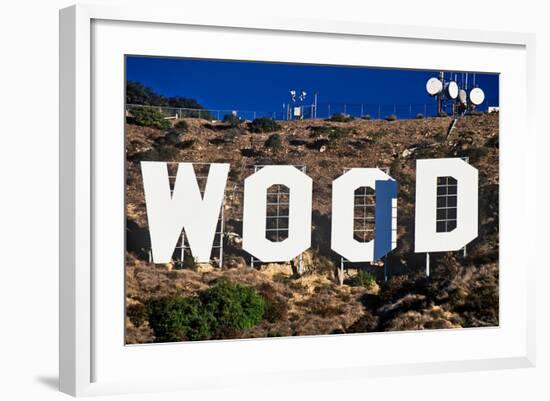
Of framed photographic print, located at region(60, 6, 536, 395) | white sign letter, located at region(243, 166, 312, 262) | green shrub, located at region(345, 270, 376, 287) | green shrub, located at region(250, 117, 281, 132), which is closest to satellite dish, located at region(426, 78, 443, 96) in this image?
framed photographic print, located at region(60, 6, 536, 395)

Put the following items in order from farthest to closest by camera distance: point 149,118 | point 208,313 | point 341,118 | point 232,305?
point 341,118 < point 232,305 < point 208,313 < point 149,118

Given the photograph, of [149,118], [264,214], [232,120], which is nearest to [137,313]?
[264,214]

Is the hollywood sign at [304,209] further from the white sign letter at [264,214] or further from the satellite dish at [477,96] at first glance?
the satellite dish at [477,96]

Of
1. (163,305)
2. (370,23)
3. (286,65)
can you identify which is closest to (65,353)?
(163,305)

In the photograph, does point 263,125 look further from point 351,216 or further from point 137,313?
point 137,313

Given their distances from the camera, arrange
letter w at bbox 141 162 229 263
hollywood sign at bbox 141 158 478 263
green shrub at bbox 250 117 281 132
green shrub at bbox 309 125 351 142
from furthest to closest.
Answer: green shrub at bbox 309 125 351 142, green shrub at bbox 250 117 281 132, hollywood sign at bbox 141 158 478 263, letter w at bbox 141 162 229 263

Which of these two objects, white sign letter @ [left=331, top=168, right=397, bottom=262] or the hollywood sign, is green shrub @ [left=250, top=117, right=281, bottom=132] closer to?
the hollywood sign
